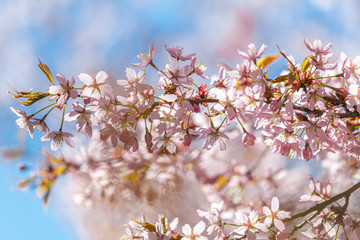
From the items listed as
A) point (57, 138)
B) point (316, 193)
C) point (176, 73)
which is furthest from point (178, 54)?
point (316, 193)

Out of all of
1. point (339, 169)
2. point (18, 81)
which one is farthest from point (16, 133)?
point (339, 169)

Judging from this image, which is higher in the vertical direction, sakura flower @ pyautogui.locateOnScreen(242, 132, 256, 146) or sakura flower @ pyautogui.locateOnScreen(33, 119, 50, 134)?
sakura flower @ pyautogui.locateOnScreen(33, 119, 50, 134)

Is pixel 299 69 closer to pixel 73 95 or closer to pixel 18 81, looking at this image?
pixel 73 95

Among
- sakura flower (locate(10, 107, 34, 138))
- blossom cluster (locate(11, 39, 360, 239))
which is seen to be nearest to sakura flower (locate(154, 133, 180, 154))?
blossom cluster (locate(11, 39, 360, 239))

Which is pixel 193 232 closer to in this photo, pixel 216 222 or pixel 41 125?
pixel 216 222

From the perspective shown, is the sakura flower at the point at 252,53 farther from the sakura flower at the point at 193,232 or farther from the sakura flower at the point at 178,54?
the sakura flower at the point at 193,232

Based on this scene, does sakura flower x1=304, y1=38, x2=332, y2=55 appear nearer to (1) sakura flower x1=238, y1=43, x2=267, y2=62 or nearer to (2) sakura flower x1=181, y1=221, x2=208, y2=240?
(1) sakura flower x1=238, y1=43, x2=267, y2=62
